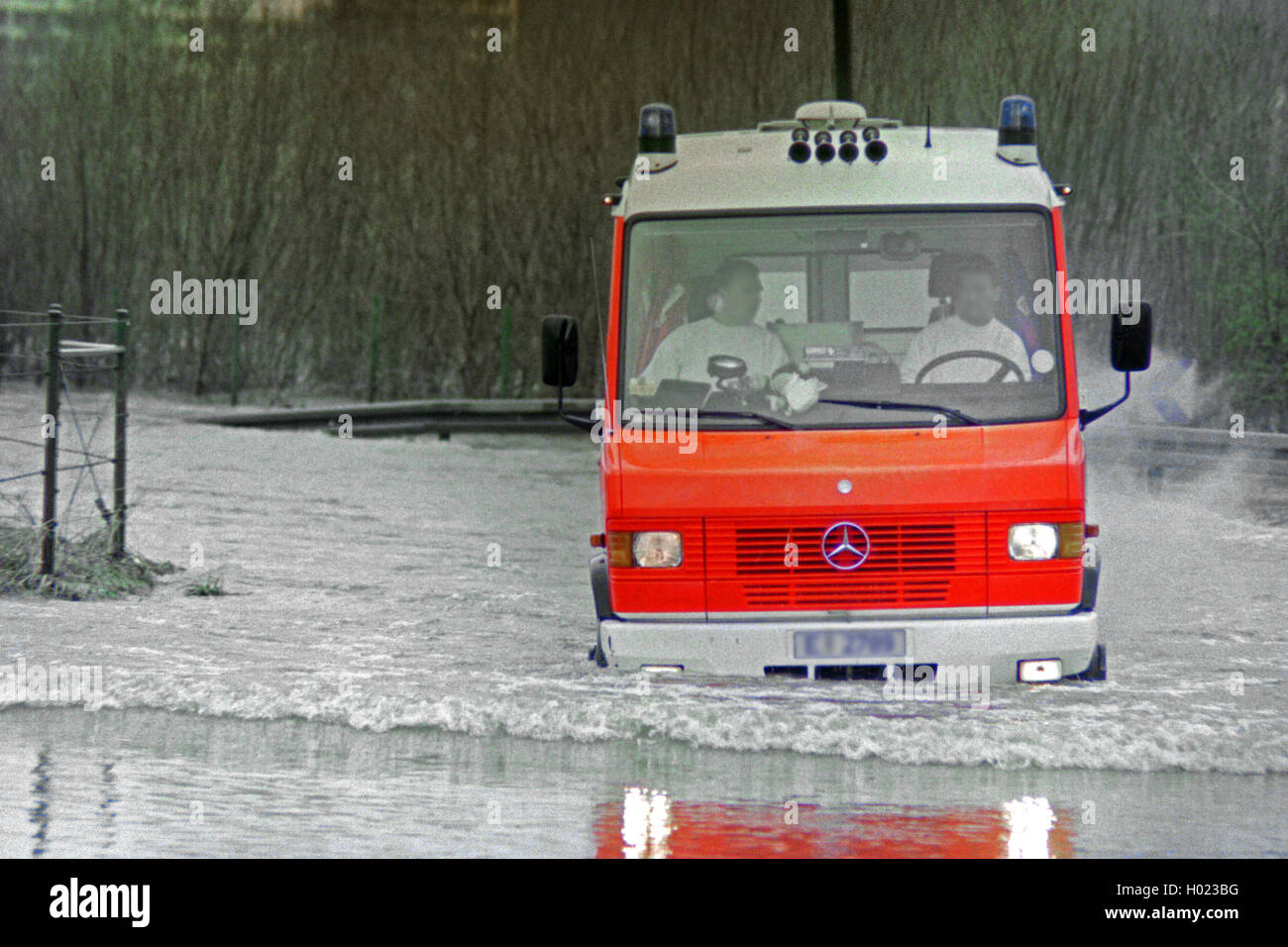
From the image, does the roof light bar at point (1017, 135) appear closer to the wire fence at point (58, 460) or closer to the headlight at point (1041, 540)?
the headlight at point (1041, 540)

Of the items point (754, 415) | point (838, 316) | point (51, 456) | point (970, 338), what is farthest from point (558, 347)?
point (51, 456)

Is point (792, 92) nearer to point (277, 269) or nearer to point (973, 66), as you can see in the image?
point (973, 66)

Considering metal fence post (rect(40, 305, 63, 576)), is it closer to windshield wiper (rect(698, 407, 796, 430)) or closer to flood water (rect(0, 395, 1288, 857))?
flood water (rect(0, 395, 1288, 857))

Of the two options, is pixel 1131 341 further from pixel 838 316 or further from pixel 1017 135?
pixel 838 316

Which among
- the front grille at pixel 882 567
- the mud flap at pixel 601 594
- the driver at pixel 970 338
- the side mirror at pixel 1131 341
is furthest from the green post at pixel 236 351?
the side mirror at pixel 1131 341

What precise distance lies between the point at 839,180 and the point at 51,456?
568 cm

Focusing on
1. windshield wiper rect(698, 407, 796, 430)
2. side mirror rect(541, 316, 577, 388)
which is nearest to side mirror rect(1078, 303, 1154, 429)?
windshield wiper rect(698, 407, 796, 430)

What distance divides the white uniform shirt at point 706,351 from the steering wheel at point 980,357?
2.04 ft

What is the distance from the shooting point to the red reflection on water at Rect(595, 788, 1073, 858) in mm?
6469

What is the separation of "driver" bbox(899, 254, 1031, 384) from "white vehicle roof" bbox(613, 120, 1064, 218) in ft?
1.15
